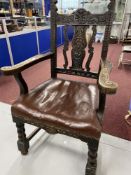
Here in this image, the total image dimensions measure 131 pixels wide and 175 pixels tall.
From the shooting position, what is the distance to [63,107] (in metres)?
0.84

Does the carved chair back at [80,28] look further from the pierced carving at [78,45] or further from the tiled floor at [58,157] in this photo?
the tiled floor at [58,157]

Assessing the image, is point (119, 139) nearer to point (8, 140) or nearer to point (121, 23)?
point (8, 140)

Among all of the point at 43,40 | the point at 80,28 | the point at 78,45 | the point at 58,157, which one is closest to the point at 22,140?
the point at 58,157

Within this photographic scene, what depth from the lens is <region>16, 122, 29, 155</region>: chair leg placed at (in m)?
0.97

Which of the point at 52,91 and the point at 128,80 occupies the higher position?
the point at 52,91

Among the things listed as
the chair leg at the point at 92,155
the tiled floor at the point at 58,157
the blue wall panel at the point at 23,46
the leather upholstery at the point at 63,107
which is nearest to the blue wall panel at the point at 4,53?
the blue wall panel at the point at 23,46

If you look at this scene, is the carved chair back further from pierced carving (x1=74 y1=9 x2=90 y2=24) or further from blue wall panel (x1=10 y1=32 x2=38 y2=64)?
blue wall panel (x1=10 y1=32 x2=38 y2=64)

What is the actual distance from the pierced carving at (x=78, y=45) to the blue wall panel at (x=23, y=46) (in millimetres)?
1755

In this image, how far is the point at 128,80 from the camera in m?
2.36

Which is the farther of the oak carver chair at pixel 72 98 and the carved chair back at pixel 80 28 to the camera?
the carved chair back at pixel 80 28

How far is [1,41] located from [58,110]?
6.42 feet

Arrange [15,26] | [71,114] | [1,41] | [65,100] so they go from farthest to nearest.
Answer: [15,26], [1,41], [65,100], [71,114]

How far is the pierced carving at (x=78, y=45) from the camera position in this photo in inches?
42.7

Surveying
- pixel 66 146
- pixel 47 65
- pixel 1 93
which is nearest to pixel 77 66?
pixel 66 146
